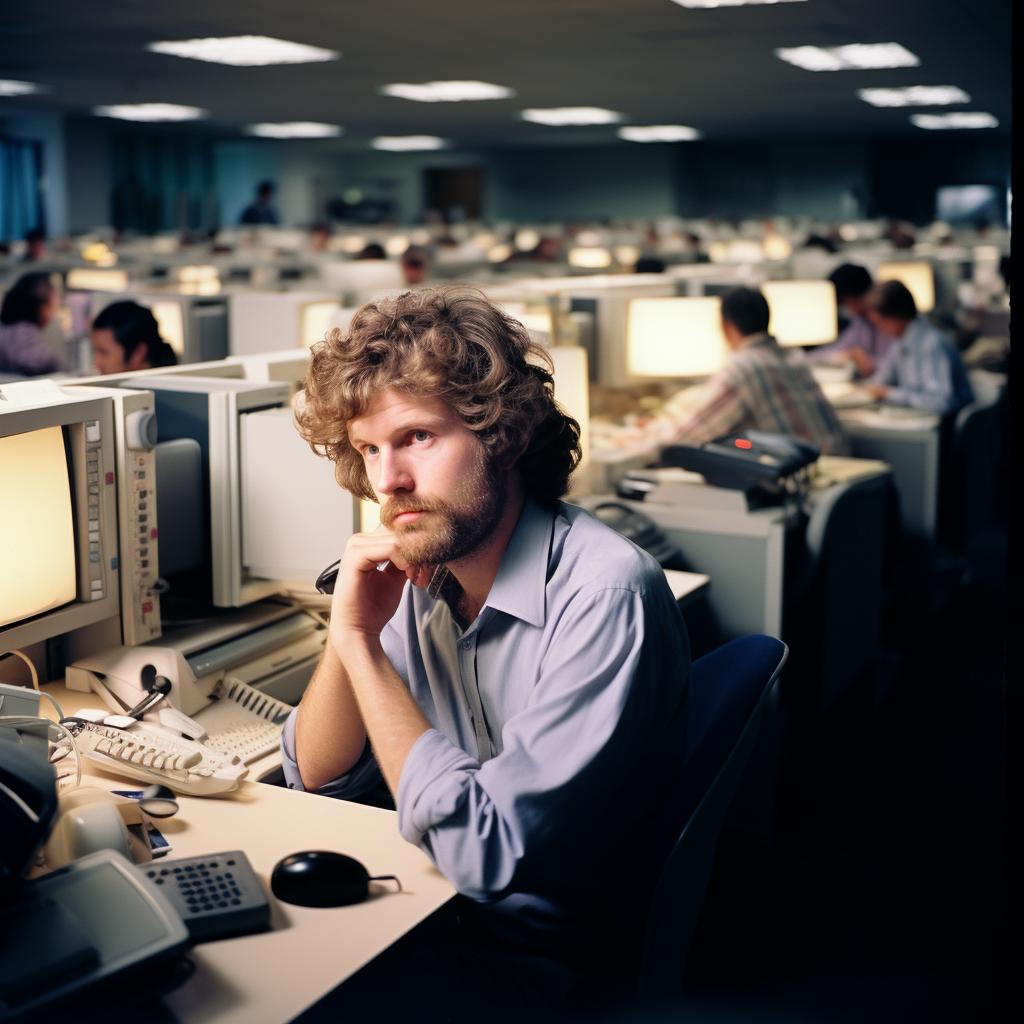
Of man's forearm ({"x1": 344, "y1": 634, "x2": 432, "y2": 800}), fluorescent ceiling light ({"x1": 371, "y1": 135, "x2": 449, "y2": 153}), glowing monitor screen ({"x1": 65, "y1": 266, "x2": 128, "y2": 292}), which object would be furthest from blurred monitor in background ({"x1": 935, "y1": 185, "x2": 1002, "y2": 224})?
man's forearm ({"x1": 344, "y1": 634, "x2": 432, "y2": 800})

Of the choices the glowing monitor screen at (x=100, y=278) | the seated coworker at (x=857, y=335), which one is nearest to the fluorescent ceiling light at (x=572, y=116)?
the glowing monitor screen at (x=100, y=278)

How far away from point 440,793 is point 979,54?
791 centimetres

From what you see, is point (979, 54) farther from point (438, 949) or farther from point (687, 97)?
point (438, 949)

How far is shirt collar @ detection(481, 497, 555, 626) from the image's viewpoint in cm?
132

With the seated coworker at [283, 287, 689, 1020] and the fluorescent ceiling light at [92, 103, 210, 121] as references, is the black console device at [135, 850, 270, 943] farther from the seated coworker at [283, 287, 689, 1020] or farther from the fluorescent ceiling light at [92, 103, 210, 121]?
the fluorescent ceiling light at [92, 103, 210, 121]

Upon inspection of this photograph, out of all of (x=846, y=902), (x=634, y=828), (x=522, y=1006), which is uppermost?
(x=634, y=828)

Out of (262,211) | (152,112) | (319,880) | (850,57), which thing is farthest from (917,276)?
(262,211)

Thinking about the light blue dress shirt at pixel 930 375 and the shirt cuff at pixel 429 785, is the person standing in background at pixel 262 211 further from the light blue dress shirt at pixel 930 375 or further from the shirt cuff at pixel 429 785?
the shirt cuff at pixel 429 785

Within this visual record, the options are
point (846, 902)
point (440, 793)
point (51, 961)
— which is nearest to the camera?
point (51, 961)

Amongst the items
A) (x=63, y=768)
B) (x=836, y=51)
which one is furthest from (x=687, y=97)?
(x=63, y=768)

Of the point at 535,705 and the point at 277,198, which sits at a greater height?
the point at 277,198

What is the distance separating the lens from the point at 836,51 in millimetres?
7559

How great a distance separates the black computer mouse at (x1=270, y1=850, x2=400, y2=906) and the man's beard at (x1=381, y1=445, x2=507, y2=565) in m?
0.34

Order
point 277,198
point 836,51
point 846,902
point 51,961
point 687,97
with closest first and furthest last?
1. point 51,961
2. point 846,902
3. point 836,51
4. point 687,97
5. point 277,198
